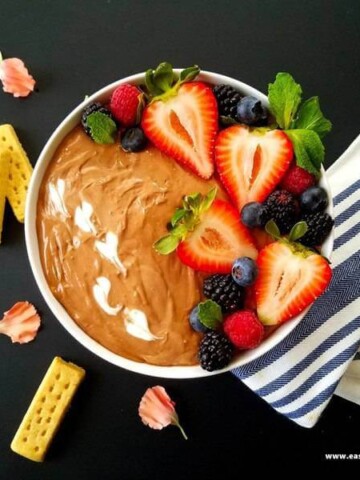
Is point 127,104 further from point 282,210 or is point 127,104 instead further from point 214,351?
point 214,351

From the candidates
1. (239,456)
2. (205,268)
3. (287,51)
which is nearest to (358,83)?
(287,51)

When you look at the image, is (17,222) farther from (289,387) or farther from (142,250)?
(289,387)

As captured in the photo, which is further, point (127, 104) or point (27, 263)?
point (27, 263)

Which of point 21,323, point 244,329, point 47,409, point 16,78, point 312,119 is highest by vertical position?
point 312,119

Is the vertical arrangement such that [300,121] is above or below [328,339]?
above

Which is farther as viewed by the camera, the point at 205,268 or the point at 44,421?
the point at 44,421

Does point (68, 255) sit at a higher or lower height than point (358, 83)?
lower

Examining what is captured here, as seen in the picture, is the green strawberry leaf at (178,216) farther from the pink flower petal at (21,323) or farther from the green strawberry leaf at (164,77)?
the pink flower petal at (21,323)

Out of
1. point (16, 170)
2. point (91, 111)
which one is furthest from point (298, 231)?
point (16, 170)
